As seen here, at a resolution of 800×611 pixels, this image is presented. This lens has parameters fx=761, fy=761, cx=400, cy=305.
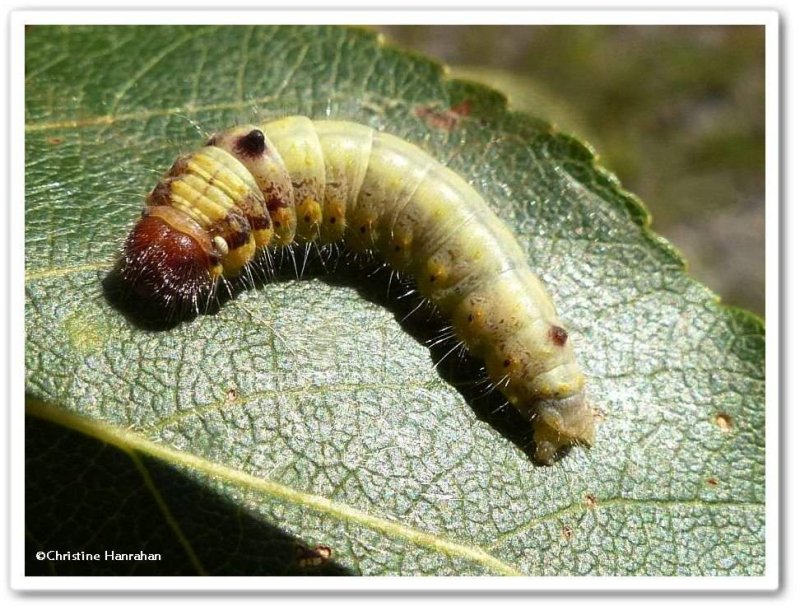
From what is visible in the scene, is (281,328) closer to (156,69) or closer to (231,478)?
(231,478)

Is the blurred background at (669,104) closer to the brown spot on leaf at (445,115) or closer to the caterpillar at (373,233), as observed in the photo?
the brown spot on leaf at (445,115)

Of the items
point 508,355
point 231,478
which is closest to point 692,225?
point 508,355

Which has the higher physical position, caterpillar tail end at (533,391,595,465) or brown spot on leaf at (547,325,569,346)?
brown spot on leaf at (547,325,569,346)

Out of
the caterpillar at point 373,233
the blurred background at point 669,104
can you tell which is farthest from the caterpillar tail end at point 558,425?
the blurred background at point 669,104

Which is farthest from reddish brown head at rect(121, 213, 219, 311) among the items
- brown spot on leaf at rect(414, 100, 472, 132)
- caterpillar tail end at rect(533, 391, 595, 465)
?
caterpillar tail end at rect(533, 391, 595, 465)

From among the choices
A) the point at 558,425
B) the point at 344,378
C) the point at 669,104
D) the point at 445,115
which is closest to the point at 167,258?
the point at 344,378

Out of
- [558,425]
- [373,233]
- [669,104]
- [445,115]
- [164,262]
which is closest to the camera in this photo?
[164,262]

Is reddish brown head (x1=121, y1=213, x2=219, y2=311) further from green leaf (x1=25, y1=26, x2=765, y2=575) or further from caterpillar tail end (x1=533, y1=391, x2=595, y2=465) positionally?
caterpillar tail end (x1=533, y1=391, x2=595, y2=465)

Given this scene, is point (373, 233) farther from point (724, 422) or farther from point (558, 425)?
point (724, 422)
